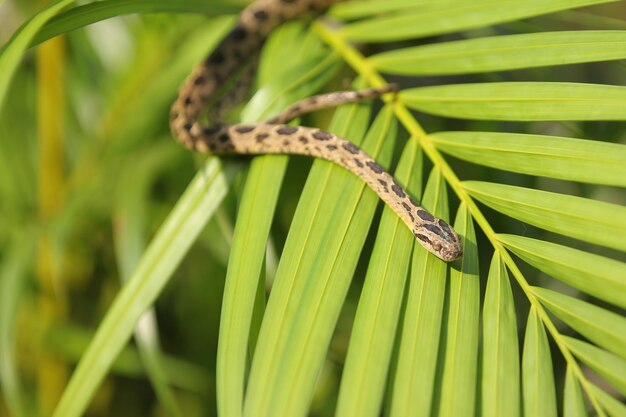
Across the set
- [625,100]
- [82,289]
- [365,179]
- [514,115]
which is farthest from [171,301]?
[625,100]

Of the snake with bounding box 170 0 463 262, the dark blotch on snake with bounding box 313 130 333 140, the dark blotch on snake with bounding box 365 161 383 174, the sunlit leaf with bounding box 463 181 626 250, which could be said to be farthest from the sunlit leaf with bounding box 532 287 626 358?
the dark blotch on snake with bounding box 313 130 333 140

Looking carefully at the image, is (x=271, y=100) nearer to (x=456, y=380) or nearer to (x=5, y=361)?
(x=456, y=380)

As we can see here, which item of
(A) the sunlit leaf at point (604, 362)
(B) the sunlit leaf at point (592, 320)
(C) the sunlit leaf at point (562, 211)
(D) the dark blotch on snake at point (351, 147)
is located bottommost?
(A) the sunlit leaf at point (604, 362)

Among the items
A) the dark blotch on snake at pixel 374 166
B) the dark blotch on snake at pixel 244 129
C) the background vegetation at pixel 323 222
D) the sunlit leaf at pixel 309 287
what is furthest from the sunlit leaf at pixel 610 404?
the dark blotch on snake at pixel 244 129

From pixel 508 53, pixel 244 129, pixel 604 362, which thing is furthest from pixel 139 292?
pixel 508 53

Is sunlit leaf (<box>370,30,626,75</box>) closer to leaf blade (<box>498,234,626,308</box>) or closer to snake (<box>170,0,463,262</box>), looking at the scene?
snake (<box>170,0,463,262</box>)

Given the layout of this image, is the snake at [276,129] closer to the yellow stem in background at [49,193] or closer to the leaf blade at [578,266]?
the leaf blade at [578,266]
